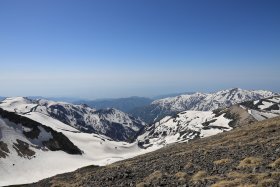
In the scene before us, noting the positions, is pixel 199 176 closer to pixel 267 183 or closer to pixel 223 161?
pixel 223 161

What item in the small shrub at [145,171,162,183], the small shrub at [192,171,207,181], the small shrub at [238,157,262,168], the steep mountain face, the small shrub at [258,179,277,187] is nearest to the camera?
the small shrub at [258,179,277,187]

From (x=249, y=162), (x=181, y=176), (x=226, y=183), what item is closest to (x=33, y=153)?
(x=181, y=176)

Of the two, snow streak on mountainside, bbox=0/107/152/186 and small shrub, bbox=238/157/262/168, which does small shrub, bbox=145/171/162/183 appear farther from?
snow streak on mountainside, bbox=0/107/152/186

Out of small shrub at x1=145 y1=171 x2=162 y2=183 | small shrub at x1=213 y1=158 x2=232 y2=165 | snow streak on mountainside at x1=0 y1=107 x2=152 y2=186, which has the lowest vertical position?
snow streak on mountainside at x1=0 y1=107 x2=152 y2=186

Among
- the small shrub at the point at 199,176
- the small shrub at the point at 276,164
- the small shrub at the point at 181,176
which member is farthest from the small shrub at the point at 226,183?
the small shrub at the point at 181,176

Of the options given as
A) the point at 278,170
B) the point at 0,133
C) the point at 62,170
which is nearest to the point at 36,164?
the point at 62,170

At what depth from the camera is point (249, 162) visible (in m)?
28.2

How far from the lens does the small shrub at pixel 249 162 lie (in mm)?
26972

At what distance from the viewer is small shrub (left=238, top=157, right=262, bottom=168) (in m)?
27.0

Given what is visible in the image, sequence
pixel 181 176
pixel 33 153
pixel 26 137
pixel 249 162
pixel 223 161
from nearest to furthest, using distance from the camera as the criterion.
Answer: pixel 249 162
pixel 181 176
pixel 223 161
pixel 33 153
pixel 26 137

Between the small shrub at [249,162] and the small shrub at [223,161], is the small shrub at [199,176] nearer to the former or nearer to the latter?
the small shrub at [249,162]

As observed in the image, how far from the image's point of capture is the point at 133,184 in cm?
3094

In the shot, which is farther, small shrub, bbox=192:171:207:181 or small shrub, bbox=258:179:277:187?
small shrub, bbox=192:171:207:181

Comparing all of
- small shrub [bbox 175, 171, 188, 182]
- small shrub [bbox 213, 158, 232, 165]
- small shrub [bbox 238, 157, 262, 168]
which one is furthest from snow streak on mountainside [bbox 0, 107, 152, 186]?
small shrub [bbox 238, 157, 262, 168]
